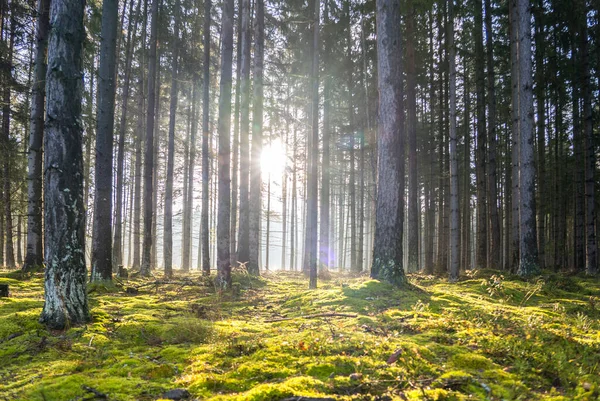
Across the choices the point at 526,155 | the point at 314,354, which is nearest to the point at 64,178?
the point at 314,354

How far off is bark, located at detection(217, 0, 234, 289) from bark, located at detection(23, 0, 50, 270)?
727 cm

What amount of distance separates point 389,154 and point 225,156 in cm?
443

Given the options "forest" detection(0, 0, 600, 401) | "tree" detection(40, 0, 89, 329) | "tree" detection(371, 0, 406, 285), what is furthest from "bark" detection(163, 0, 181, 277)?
"tree" detection(371, 0, 406, 285)

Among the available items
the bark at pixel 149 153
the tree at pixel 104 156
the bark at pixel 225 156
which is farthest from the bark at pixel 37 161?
the bark at pixel 225 156

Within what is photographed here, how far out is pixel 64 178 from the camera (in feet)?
15.7

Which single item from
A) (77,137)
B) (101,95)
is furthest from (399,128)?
(101,95)

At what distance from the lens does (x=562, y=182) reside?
1962 cm

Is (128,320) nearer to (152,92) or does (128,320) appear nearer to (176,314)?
(176,314)

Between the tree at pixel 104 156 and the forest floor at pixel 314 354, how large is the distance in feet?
8.73

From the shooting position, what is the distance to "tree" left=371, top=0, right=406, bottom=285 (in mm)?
7902

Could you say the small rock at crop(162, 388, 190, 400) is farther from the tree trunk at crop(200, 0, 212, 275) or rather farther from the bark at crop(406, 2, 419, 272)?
the bark at crop(406, 2, 419, 272)

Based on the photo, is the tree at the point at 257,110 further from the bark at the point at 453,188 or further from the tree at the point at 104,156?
the bark at the point at 453,188

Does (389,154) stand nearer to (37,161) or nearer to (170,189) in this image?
(170,189)

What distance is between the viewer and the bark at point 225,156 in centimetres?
892
